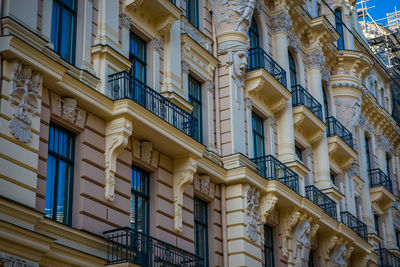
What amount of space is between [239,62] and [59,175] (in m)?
10.1

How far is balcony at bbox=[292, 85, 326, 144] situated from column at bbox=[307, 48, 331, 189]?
0.55m

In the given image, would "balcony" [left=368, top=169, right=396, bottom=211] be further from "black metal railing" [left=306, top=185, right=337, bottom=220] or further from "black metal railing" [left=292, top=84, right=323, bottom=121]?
"black metal railing" [left=306, top=185, right=337, bottom=220]

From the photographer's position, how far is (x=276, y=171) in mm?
26469

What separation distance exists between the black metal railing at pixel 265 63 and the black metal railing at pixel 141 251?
383 inches

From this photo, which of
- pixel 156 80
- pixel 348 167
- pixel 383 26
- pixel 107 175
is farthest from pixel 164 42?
pixel 383 26

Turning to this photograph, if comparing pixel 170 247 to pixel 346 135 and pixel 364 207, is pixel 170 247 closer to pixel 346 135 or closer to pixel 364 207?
pixel 346 135

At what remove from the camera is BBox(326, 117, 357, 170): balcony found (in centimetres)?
3306

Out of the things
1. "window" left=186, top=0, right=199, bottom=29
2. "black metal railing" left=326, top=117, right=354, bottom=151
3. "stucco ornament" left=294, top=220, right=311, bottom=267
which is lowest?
"stucco ornament" left=294, top=220, right=311, bottom=267

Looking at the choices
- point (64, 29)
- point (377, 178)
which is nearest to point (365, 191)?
point (377, 178)

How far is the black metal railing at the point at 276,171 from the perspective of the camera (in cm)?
2608

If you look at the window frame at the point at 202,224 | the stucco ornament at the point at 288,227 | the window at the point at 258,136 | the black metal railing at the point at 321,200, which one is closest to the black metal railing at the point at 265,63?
the window at the point at 258,136

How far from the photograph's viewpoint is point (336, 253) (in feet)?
101

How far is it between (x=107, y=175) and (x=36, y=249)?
390 cm

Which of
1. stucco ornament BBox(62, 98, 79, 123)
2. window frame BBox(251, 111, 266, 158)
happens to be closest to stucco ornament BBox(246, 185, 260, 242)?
window frame BBox(251, 111, 266, 158)
